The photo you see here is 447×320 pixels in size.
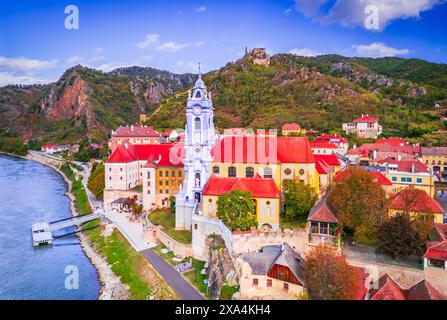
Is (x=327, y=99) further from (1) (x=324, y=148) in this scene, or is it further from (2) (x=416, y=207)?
(2) (x=416, y=207)

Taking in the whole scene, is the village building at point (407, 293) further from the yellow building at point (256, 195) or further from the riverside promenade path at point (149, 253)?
the yellow building at point (256, 195)

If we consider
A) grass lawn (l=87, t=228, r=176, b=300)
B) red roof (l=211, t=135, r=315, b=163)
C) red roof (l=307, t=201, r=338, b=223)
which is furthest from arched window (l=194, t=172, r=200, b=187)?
red roof (l=307, t=201, r=338, b=223)

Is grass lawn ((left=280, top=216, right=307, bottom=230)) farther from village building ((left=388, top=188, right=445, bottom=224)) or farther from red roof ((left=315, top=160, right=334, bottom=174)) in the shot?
red roof ((left=315, top=160, right=334, bottom=174))

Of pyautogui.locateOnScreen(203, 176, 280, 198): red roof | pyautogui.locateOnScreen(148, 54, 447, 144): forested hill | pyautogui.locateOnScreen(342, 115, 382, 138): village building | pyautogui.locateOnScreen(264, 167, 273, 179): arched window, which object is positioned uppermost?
pyautogui.locateOnScreen(148, 54, 447, 144): forested hill

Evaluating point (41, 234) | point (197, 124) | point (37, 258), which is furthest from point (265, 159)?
point (41, 234)

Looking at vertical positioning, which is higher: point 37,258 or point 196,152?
point 196,152

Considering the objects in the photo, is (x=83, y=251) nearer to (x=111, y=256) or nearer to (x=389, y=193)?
(x=111, y=256)

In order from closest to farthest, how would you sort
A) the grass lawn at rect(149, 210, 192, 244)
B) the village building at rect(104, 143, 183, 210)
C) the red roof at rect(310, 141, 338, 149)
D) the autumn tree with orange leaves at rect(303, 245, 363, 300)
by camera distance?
the autumn tree with orange leaves at rect(303, 245, 363, 300) < the grass lawn at rect(149, 210, 192, 244) < the village building at rect(104, 143, 183, 210) < the red roof at rect(310, 141, 338, 149)

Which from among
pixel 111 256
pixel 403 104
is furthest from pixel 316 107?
pixel 111 256
